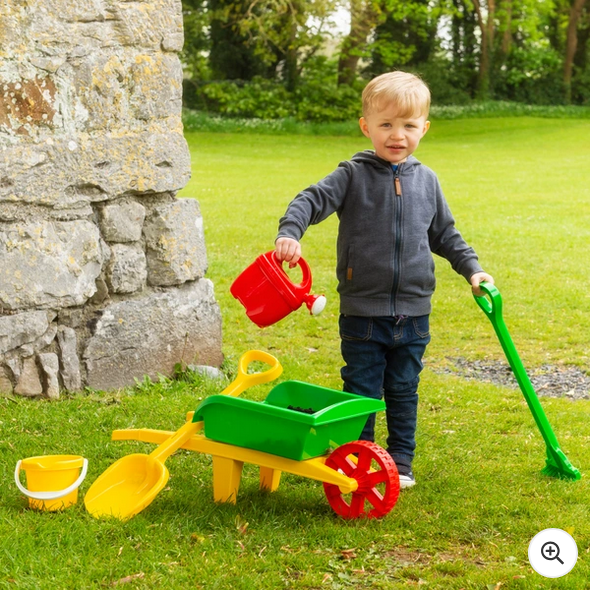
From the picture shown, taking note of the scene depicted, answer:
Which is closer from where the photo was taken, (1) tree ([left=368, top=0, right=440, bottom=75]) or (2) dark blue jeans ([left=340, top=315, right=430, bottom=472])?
(2) dark blue jeans ([left=340, top=315, right=430, bottom=472])

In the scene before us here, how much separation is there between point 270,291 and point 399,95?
2.76 feet

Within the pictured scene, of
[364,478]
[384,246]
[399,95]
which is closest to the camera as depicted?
[364,478]

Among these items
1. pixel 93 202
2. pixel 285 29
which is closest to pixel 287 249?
pixel 93 202

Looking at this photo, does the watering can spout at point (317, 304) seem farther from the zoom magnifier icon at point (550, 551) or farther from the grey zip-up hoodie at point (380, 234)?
the zoom magnifier icon at point (550, 551)

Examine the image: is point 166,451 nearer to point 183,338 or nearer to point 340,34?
point 183,338

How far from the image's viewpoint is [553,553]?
2766 millimetres

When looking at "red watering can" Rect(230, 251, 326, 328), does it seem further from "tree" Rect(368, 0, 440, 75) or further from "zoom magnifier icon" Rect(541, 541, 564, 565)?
"tree" Rect(368, 0, 440, 75)

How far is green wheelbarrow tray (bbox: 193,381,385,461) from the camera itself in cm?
285

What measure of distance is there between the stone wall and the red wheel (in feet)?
5.52

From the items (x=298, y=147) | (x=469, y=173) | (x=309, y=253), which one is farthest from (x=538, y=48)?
(x=309, y=253)

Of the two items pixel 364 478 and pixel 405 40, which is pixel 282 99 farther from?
pixel 364 478

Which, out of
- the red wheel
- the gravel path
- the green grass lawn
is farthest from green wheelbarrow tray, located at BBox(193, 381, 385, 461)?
the gravel path

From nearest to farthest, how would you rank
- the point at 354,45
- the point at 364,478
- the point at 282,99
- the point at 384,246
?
1. the point at 364,478
2. the point at 384,246
3. the point at 282,99
4. the point at 354,45

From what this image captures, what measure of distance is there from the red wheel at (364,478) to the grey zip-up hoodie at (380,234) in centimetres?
59
